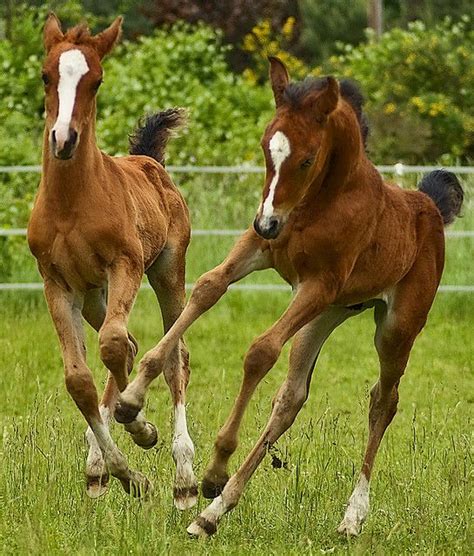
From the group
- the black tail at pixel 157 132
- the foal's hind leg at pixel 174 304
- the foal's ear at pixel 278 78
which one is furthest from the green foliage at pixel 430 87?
the foal's ear at pixel 278 78

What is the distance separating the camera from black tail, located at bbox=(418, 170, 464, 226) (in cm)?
876

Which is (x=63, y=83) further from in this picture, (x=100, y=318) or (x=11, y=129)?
(x=11, y=129)

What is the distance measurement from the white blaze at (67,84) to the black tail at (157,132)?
2.24 meters

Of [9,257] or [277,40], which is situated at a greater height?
[9,257]

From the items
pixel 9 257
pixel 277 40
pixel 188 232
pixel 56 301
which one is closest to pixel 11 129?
pixel 9 257

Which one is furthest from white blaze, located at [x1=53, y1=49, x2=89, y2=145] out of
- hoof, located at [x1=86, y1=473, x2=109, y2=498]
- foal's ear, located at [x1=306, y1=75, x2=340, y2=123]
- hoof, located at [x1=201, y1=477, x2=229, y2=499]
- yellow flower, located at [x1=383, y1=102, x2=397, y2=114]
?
yellow flower, located at [x1=383, y1=102, x2=397, y2=114]

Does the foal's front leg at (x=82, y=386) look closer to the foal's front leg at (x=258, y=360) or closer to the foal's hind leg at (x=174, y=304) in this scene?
the foal's front leg at (x=258, y=360)

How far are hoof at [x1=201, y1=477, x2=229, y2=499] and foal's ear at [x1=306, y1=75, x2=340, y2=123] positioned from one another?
66.7 inches

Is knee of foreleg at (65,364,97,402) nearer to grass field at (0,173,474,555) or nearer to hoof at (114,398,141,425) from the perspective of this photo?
hoof at (114,398,141,425)

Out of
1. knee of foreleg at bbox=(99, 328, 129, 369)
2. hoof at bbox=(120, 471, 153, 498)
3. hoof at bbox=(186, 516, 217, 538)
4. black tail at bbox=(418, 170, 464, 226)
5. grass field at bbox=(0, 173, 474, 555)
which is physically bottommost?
grass field at bbox=(0, 173, 474, 555)

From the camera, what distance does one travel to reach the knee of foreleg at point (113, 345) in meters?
7.52

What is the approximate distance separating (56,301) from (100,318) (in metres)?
0.60

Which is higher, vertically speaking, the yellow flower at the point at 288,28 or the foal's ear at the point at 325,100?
the foal's ear at the point at 325,100

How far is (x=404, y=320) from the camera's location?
8.16 meters
